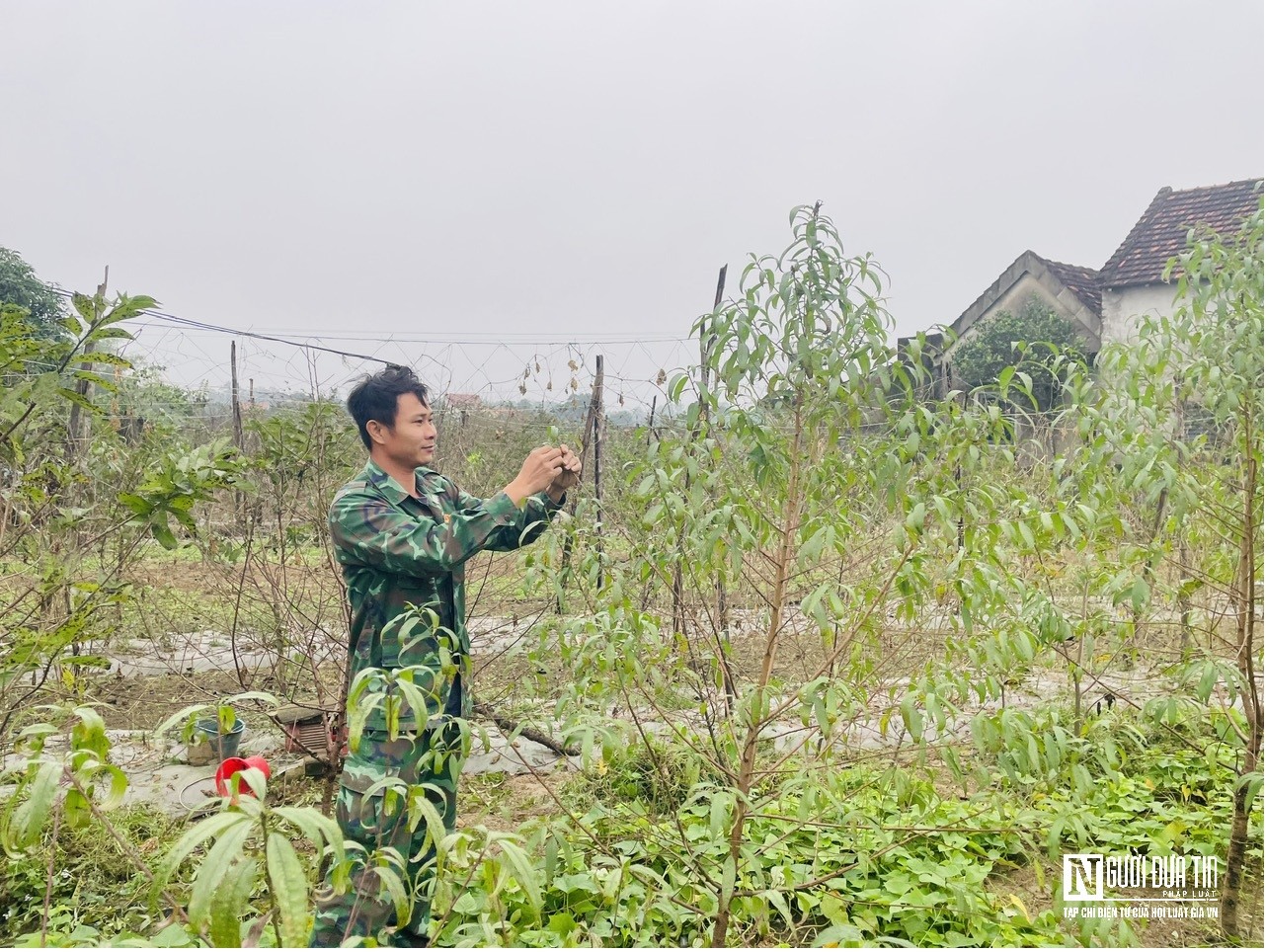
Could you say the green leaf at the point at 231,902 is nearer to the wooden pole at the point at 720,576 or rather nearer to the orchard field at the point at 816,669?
the orchard field at the point at 816,669

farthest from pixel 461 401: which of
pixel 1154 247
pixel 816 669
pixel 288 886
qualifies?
pixel 1154 247

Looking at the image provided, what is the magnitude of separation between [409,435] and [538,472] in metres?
0.40

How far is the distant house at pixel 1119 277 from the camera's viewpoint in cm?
1095

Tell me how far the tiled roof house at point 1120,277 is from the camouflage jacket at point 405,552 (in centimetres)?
1034

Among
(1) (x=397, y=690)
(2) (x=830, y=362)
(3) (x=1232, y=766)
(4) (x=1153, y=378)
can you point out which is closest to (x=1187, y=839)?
(3) (x=1232, y=766)

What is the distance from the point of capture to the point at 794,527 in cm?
195

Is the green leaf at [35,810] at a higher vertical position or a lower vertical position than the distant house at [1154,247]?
lower

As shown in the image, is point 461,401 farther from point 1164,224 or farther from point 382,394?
point 1164,224

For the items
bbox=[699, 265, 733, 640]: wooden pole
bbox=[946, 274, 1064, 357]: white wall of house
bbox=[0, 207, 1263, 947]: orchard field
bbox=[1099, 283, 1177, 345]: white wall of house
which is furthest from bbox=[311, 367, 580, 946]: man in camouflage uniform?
bbox=[946, 274, 1064, 357]: white wall of house

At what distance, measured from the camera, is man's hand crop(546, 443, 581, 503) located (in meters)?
2.28

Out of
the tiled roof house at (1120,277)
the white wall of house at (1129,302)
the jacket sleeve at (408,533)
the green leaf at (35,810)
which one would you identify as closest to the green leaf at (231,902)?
the green leaf at (35,810)

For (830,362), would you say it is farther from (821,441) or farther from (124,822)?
(124,822)

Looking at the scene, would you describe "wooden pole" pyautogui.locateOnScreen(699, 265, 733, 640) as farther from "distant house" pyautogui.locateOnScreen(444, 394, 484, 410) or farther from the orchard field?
"distant house" pyautogui.locateOnScreen(444, 394, 484, 410)

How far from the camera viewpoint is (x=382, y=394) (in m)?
2.34
